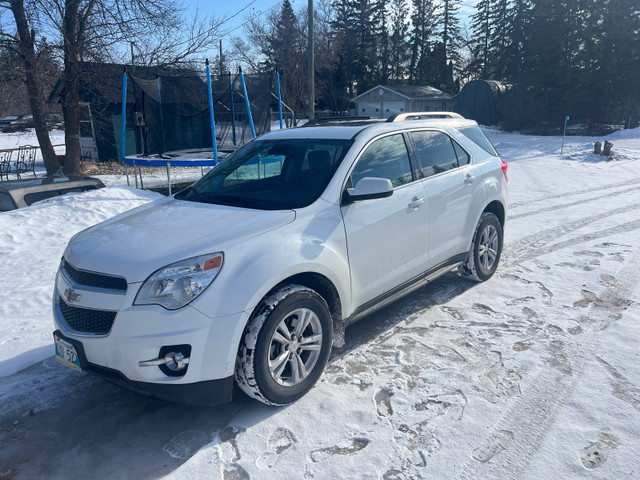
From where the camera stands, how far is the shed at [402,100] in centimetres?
4003

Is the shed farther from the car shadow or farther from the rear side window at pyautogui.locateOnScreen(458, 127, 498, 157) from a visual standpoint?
the car shadow

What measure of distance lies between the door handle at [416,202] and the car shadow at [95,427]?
145 cm

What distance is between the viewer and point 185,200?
4.21m

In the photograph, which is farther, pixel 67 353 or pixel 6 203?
pixel 6 203

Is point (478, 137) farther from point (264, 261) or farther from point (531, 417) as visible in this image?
point (264, 261)

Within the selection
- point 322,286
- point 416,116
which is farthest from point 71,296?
point 416,116

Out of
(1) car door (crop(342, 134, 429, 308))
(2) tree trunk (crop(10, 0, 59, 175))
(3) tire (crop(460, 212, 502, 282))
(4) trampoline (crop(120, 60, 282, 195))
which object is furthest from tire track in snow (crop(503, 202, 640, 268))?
(2) tree trunk (crop(10, 0, 59, 175))

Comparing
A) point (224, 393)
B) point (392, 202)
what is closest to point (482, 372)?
point (392, 202)

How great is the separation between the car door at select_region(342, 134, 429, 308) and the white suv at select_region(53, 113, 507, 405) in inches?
0.5

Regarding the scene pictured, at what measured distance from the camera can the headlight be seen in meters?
2.87

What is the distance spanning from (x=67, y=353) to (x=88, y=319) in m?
0.31

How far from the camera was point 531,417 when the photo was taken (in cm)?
320

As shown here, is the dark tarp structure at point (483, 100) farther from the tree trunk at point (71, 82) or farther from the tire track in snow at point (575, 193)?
the tree trunk at point (71, 82)

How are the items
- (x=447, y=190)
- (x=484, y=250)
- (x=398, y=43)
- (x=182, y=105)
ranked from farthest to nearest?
(x=398, y=43)
(x=182, y=105)
(x=484, y=250)
(x=447, y=190)
